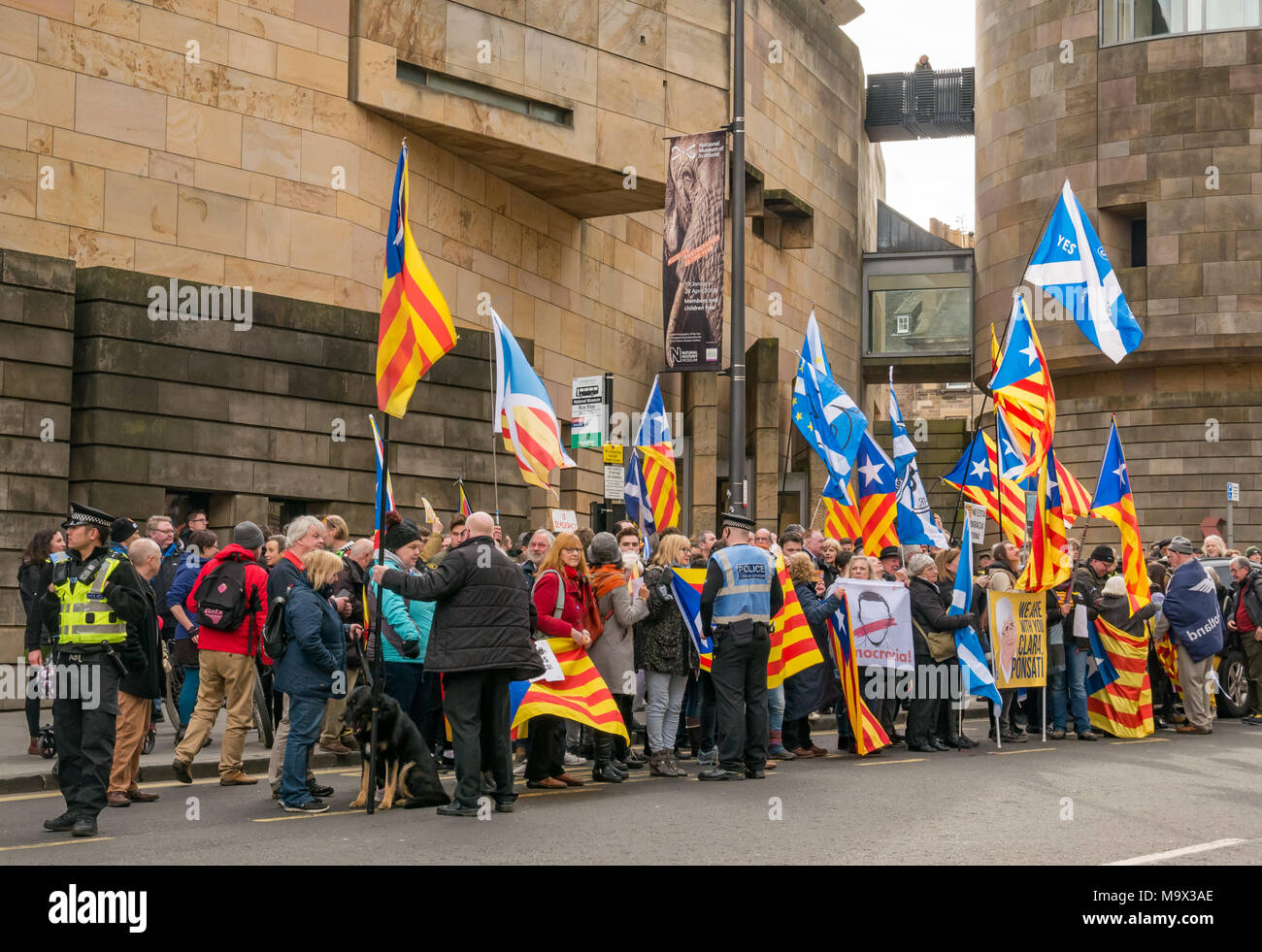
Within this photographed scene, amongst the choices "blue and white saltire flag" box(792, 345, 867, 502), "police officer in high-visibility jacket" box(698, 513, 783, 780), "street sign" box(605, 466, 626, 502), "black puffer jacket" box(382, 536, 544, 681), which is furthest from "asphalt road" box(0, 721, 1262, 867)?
"blue and white saltire flag" box(792, 345, 867, 502)

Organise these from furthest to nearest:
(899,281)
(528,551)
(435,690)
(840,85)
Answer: (899,281)
(840,85)
(528,551)
(435,690)

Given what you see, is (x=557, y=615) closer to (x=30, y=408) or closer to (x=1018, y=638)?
(x=1018, y=638)

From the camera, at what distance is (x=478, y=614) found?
981 centimetres

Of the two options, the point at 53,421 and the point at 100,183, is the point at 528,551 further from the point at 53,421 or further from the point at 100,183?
the point at 100,183

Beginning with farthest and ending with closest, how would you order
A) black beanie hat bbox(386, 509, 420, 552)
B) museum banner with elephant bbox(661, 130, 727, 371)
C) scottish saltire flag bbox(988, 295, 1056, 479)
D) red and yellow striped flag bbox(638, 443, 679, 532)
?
museum banner with elephant bbox(661, 130, 727, 371) < red and yellow striped flag bbox(638, 443, 679, 532) < scottish saltire flag bbox(988, 295, 1056, 479) < black beanie hat bbox(386, 509, 420, 552)

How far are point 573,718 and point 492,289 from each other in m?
13.9

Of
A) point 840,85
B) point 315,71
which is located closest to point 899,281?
point 840,85

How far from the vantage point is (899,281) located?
4188cm

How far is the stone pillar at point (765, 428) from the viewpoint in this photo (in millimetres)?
31812

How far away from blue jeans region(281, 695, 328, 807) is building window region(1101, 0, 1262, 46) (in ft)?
107

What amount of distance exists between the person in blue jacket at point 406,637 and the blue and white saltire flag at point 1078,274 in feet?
29.6

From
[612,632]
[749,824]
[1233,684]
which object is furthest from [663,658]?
[1233,684]

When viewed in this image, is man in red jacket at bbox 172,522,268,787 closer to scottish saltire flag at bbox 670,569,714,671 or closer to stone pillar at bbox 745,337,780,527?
scottish saltire flag at bbox 670,569,714,671

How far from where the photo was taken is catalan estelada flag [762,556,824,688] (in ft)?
42.0
